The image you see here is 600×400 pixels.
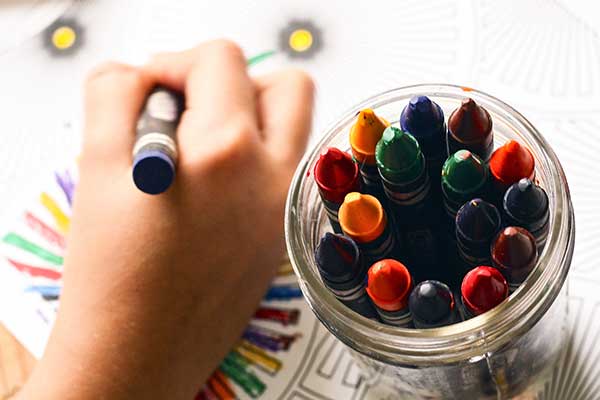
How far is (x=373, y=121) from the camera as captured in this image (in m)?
0.36

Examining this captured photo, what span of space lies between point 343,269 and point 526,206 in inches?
3.3

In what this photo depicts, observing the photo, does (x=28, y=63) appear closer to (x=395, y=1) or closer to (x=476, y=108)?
(x=395, y=1)

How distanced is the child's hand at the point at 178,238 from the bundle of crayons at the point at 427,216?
0.12m

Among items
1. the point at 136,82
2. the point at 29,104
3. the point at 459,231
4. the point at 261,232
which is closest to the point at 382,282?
the point at 459,231

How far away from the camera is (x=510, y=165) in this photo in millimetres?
356

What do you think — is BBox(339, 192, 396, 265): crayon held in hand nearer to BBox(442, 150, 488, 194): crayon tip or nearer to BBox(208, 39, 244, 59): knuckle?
BBox(442, 150, 488, 194): crayon tip

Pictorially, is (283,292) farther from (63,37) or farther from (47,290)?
(63,37)

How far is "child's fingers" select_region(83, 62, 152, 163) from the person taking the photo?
52 centimetres

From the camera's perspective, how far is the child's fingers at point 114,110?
52 cm

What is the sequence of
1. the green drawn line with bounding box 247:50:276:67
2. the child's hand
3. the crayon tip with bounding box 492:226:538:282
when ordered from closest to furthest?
the crayon tip with bounding box 492:226:538:282 < the child's hand < the green drawn line with bounding box 247:50:276:67

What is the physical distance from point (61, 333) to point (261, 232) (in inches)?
5.3

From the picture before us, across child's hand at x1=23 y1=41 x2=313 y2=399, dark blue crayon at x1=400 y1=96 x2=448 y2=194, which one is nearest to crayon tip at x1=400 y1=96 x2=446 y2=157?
dark blue crayon at x1=400 y1=96 x2=448 y2=194

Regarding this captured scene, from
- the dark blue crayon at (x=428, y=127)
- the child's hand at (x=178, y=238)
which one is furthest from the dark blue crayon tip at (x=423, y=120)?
the child's hand at (x=178, y=238)

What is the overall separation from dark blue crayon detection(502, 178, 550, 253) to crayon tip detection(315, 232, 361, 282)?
0.23ft
